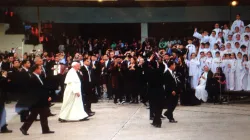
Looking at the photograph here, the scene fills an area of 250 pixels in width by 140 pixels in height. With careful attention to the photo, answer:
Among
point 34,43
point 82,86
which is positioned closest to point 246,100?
point 82,86

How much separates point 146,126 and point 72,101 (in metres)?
2.56

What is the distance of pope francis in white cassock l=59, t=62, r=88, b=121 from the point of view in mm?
12867

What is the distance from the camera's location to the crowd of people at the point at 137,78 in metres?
11.9

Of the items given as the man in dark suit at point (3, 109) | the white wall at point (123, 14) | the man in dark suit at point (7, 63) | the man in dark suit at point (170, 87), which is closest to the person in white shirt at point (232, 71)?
the man in dark suit at point (170, 87)

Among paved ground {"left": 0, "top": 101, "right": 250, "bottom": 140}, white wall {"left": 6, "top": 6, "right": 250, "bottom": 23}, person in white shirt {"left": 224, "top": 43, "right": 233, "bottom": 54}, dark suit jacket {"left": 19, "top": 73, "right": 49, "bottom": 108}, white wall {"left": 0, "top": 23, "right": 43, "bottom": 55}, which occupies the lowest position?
paved ground {"left": 0, "top": 101, "right": 250, "bottom": 140}

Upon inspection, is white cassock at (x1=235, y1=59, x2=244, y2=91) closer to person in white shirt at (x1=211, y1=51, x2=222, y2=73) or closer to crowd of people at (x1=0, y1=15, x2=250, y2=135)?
crowd of people at (x1=0, y1=15, x2=250, y2=135)

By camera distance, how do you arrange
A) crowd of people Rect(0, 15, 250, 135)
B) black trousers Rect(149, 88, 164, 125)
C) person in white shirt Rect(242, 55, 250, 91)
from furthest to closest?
person in white shirt Rect(242, 55, 250, 91) → crowd of people Rect(0, 15, 250, 135) → black trousers Rect(149, 88, 164, 125)

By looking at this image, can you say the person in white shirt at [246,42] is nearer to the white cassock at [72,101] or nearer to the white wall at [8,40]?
the white cassock at [72,101]

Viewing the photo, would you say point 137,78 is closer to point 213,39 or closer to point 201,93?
point 201,93

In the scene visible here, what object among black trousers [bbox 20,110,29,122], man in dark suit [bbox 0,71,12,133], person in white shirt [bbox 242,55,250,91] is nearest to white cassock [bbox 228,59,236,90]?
person in white shirt [bbox 242,55,250,91]

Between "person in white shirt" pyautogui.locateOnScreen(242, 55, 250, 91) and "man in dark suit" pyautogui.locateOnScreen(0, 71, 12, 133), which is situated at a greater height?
"person in white shirt" pyautogui.locateOnScreen(242, 55, 250, 91)

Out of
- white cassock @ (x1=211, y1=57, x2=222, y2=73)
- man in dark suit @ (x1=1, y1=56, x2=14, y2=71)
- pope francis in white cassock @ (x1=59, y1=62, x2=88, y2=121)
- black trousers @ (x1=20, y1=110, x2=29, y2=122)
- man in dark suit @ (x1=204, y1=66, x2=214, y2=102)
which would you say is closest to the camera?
pope francis in white cassock @ (x1=59, y1=62, x2=88, y2=121)

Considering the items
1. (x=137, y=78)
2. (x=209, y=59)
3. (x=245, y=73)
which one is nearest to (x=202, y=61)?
(x=209, y=59)

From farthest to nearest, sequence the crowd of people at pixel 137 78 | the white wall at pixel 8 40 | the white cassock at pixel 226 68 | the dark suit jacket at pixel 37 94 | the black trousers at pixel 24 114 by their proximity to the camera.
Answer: the white wall at pixel 8 40
the white cassock at pixel 226 68
the black trousers at pixel 24 114
the crowd of people at pixel 137 78
the dark suit jacket at pixel 37 94
